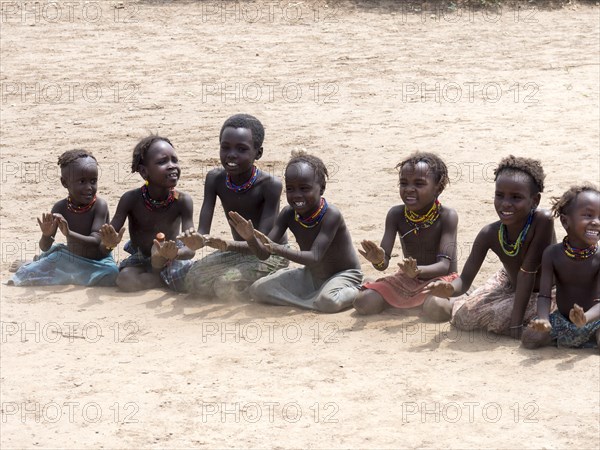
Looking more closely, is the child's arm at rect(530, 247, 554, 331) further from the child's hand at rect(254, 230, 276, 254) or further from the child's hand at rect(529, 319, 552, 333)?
the child's hand at rect(254, 230, 276, 254)

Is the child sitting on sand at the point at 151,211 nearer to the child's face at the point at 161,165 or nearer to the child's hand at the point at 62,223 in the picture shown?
the child's face at the point at 161,165

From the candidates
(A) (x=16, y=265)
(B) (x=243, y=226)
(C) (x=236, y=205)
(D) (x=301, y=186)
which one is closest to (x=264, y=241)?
(B) (x=243, y=226)

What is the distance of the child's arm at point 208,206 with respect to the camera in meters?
6.77

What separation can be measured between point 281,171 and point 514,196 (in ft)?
11.8

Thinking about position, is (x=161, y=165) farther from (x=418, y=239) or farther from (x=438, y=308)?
(x=438, y=308)

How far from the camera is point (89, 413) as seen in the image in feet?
16.8

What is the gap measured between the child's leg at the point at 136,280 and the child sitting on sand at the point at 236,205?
14 centimetres

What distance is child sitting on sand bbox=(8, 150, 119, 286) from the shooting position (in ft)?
22.8

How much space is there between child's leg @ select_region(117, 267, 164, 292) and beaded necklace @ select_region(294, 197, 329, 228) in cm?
106

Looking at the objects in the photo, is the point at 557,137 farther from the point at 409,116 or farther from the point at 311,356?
the point at 311,356

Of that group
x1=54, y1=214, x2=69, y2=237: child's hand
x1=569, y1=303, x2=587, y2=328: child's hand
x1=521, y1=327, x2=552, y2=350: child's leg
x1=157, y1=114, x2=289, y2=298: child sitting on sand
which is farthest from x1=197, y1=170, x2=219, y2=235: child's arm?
x1=569, y1=303, x2=587, y2=328: child's hand

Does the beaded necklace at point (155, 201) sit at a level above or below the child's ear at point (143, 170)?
below

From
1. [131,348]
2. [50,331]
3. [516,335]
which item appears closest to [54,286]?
[50,331]

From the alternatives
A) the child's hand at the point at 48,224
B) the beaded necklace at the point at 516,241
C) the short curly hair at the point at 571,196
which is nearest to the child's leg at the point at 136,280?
the child's hand at the point at 48,224
